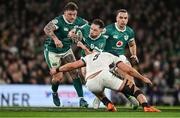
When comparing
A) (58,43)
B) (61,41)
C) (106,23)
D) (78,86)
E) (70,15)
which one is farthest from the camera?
(106,23)

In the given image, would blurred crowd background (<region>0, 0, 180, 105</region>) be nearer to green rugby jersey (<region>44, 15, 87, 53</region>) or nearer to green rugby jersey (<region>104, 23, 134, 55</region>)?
green rugby jersey (<region>44, 15, 87, 53</region>)

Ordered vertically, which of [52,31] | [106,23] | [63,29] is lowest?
[52,31]

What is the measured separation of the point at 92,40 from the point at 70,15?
0.76m

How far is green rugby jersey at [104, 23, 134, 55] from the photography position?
631 inches

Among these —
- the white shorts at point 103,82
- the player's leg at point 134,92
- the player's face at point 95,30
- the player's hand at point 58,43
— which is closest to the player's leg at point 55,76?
the player's face at point 95,30

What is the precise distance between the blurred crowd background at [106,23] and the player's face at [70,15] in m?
6.11

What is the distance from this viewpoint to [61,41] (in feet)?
53.5

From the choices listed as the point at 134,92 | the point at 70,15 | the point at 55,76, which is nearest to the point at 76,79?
the point at 55,76

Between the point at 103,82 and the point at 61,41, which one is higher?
the point at 61,41

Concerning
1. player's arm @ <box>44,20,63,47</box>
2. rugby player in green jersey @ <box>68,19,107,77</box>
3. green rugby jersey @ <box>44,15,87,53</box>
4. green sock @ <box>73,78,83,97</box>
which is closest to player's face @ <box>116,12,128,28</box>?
rugby player in green jersey @ <box>68,19,107,77</box>

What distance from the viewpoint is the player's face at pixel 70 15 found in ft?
51.9

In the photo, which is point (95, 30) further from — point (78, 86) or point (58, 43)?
point (78, 86)

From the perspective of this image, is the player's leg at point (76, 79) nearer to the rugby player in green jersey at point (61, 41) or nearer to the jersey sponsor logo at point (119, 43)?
the rugby player in green jersey at point (61, 41)

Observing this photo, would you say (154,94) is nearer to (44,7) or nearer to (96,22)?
(44,7)
